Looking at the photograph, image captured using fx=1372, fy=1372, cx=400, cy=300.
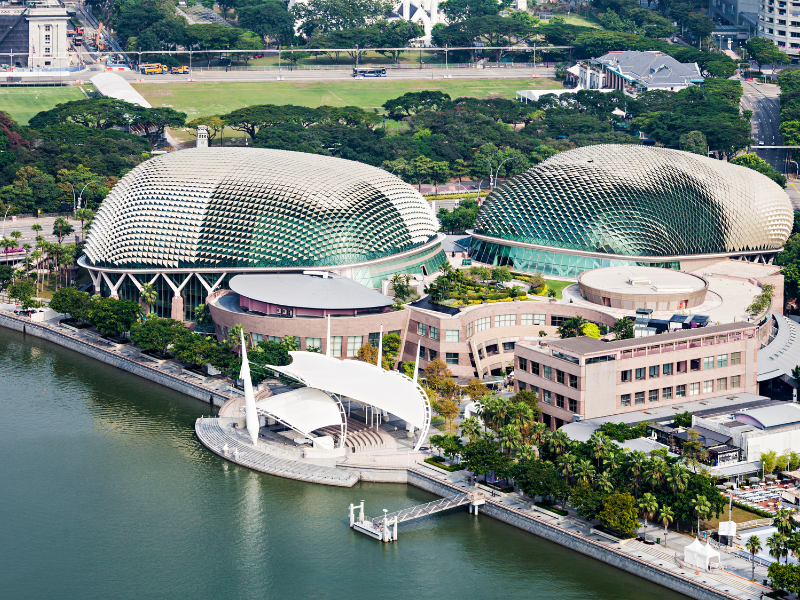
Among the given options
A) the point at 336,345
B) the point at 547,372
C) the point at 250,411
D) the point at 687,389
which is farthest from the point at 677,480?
the point at 336,345

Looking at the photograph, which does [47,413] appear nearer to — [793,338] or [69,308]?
[69,308]

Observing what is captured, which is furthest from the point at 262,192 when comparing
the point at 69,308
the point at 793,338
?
the point at 793,338

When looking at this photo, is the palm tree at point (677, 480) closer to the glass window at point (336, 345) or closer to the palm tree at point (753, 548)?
the palm tree at point (753, 548)

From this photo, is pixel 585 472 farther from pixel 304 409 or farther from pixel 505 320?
pixel 505 320

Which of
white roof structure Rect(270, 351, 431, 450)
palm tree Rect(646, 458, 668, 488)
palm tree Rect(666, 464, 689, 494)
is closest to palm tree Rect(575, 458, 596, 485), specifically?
palm tree Rect(646, 458, 668, 488)

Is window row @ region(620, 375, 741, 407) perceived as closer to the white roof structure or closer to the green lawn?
the white roof structure

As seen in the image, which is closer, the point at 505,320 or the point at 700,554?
the point at 700,554
